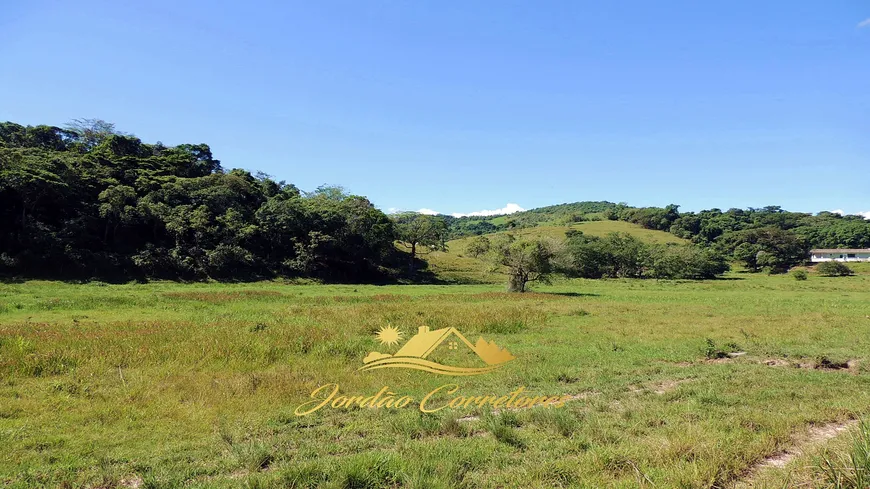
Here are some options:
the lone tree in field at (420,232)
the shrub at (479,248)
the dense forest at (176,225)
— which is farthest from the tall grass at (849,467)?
the lone tree in field at (420,232)

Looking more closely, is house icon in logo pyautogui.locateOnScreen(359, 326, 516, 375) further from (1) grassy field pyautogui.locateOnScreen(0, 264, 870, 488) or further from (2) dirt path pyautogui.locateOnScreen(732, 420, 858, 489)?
(2) dirt path pyautogui.locateOnScreen(732, 420, 858, 489)

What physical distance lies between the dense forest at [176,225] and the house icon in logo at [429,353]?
3787 cm

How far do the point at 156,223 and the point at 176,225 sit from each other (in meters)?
A: 3.66

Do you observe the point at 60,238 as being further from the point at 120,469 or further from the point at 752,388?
the point at 752,388

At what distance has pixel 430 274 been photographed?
6306 cm

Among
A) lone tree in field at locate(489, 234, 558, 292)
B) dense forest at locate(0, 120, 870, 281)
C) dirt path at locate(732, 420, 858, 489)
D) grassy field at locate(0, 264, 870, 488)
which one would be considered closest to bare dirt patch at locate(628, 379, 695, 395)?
grassy field at locate(0, 264, 870, 488)

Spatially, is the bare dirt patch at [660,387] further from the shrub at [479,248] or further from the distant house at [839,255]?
the distant house at [839,255]

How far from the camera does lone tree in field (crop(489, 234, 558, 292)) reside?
124ft

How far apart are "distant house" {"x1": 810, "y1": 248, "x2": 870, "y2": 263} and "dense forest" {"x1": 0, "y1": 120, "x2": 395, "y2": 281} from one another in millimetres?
111786

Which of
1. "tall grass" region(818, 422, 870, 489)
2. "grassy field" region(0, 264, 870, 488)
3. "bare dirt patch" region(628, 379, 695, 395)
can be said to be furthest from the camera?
"bare dirt patch" region(628, 379, 695, 395)

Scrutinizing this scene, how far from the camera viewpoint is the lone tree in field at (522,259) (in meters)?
37.8

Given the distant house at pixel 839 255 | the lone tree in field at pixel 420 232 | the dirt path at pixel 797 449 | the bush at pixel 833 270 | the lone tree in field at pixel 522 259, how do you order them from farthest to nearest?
1. the distant house at pixel 839 255
2. the bush at pixel 833 270
3. the lone tree in field at pixel 420 232
4. the lone tree in field at pixel 522 259
5. the dirt path at pixel 797 449

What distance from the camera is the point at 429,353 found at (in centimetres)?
1235

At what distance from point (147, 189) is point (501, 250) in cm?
4130
